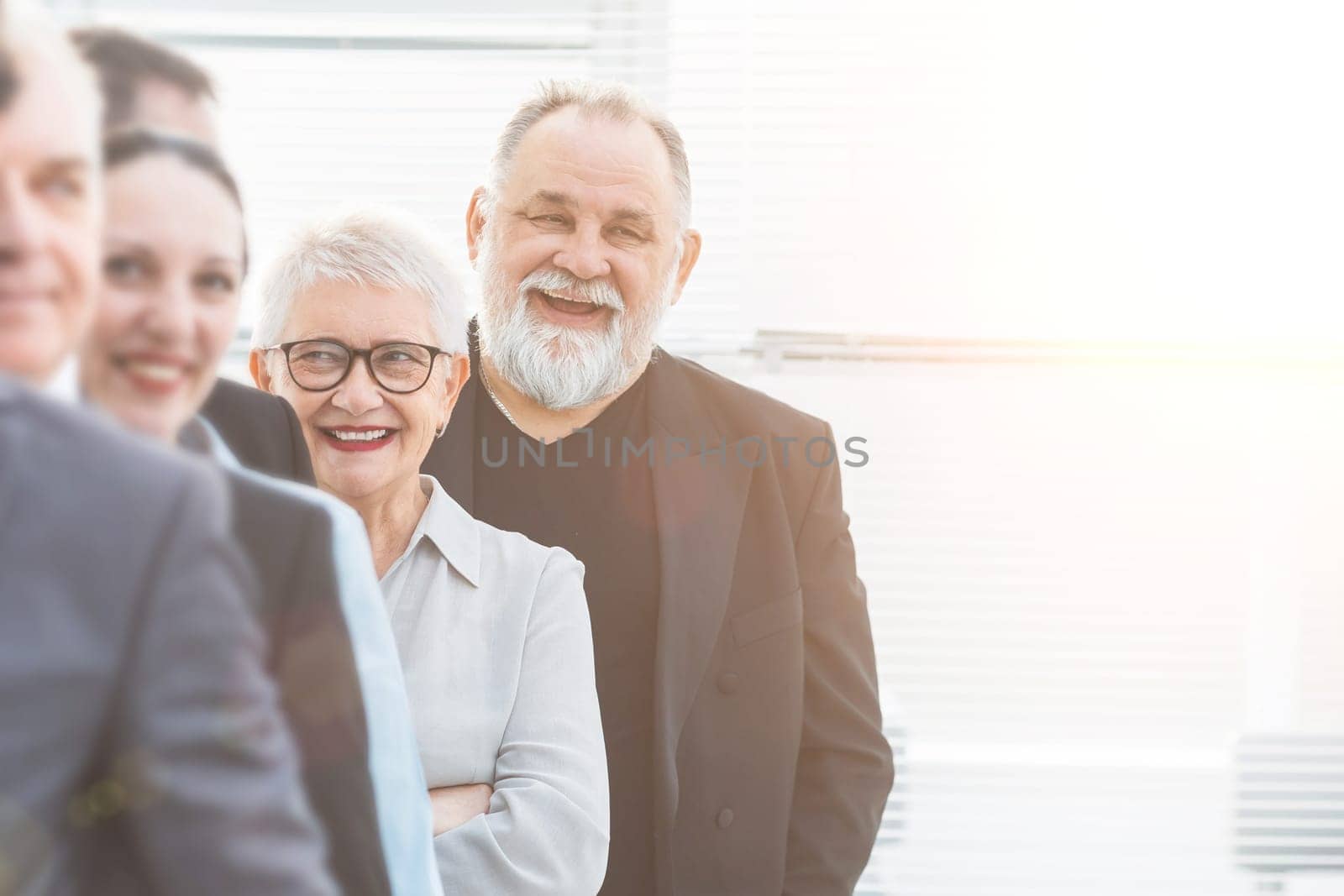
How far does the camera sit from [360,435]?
1077mm

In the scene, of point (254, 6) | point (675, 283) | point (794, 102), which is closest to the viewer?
point (675, 283)

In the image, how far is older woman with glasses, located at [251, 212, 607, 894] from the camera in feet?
3.38

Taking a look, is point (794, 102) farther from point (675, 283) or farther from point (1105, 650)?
point (1105, 650)

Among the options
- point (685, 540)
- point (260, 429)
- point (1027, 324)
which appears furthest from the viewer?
point (1027, 324)

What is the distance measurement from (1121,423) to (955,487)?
34 cm

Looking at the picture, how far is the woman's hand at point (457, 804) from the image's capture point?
1119mm

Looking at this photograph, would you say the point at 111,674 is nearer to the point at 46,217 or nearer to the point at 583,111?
the point at 46,217

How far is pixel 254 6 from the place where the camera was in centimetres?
178

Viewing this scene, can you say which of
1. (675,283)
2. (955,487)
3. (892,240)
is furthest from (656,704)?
(892,240)

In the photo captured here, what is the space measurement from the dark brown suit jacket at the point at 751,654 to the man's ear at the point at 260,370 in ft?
1.67

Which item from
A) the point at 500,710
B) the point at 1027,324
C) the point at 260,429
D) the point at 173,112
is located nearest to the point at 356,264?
the point at 260,429

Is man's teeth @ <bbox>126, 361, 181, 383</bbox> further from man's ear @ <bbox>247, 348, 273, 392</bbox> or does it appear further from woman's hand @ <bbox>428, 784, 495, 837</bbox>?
woman's hand @ <bbox>428, 784, 495, 837</bbox>

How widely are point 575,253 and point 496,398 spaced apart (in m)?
0.27

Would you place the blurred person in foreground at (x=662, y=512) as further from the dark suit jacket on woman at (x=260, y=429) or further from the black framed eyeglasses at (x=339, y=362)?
the dark suit jacket on woman at (x=260, y=429)
